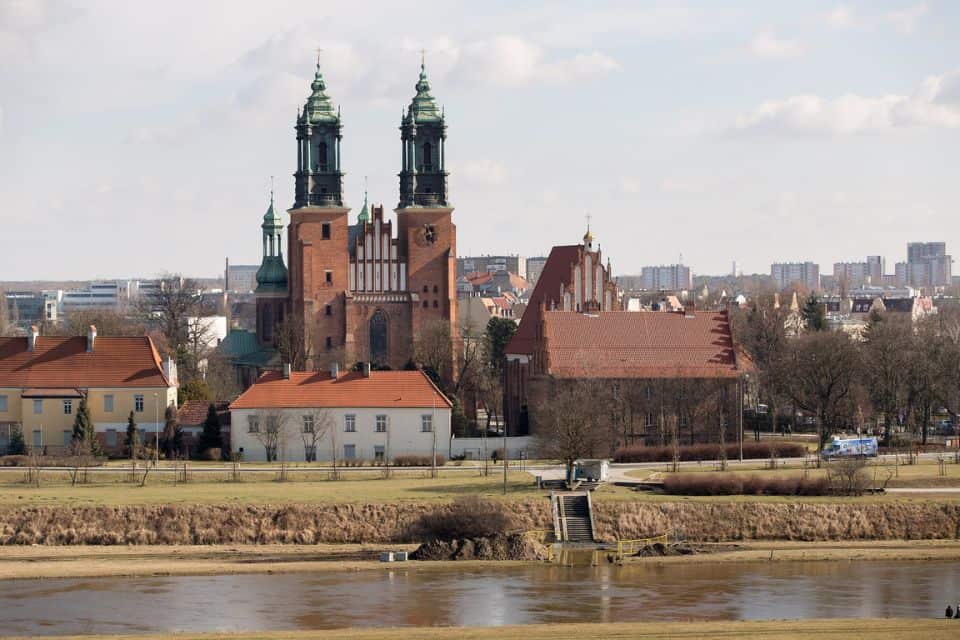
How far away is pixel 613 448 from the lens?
3098 inches

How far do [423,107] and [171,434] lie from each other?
3682cm

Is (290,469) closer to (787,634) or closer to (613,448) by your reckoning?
(613,448)

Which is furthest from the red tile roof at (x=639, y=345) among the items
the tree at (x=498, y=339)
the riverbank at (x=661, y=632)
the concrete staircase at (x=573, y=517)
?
the riverbank at (x=661, y=632)

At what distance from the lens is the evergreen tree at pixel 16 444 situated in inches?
3137

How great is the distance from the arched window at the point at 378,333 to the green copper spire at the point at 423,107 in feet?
37.3

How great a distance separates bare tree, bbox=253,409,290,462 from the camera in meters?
78.8

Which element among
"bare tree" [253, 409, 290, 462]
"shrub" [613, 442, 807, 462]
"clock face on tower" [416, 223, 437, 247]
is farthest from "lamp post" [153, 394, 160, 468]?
"clock face on tower" [416, 223, 437, 247]

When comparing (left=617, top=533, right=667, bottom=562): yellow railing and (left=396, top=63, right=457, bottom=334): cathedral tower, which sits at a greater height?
(left=396, top=63, right=457, bottom=334): cathedral tower

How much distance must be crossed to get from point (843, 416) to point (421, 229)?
32.2 meters

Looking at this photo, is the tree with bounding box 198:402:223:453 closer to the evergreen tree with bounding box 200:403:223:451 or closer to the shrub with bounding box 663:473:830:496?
the evergreen tree with bounding box 200:403:223:451

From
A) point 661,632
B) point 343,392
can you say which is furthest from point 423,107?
point 661,632

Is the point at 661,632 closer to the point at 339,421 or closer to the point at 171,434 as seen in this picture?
the point at 339,421

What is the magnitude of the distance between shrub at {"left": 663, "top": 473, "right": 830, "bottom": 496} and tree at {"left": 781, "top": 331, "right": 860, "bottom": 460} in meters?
18.5

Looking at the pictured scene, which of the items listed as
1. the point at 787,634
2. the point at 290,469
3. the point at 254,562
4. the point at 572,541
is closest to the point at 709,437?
the point at 290,469
